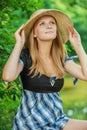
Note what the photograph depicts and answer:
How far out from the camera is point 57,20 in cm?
492

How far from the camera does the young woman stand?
4.75m

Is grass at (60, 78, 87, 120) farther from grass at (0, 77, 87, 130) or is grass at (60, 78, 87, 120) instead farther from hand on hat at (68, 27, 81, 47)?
hand on hat at (68, 27, 81, 47)

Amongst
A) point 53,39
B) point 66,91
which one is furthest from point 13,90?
point 66,91

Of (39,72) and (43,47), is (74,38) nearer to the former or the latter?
(43,47)

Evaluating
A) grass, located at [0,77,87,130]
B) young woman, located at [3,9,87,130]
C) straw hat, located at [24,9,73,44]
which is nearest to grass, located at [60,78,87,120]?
grass, located at [0,77,87,130]

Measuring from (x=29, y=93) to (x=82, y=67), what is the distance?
44 cm

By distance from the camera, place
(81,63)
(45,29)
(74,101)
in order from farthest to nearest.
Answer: (74,101), (81,63), (45,29)

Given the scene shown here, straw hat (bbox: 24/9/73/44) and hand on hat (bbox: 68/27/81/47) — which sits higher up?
straw hat (bbox: 24/9/73/44)

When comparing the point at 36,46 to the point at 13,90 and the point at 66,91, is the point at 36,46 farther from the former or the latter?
the point at 66,91

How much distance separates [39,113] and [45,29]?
606 mm

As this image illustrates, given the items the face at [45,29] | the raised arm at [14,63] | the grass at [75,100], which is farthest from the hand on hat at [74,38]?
the grass at [75,100]

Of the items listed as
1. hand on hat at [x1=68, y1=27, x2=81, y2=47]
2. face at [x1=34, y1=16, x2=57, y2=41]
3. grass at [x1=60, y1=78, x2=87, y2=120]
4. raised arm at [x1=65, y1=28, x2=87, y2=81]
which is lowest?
grass at [x1=60, y1=78, x2=87, y2=120]

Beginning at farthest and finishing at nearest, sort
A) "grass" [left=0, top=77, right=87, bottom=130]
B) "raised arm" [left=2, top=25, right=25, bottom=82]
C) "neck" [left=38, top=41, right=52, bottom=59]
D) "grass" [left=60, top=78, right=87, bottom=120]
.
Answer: "grass" [left=60, top=78, right=87, bottom=120]
"grass" [left=0, top=77, right=87, bottom=130]
"neck" [left=38, top=41, right=52, bottom=59]
"raised arm" [left=2, top=25, right=25, bottom=82]

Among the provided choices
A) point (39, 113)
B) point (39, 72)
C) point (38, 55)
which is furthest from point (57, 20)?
point (39, 113)
